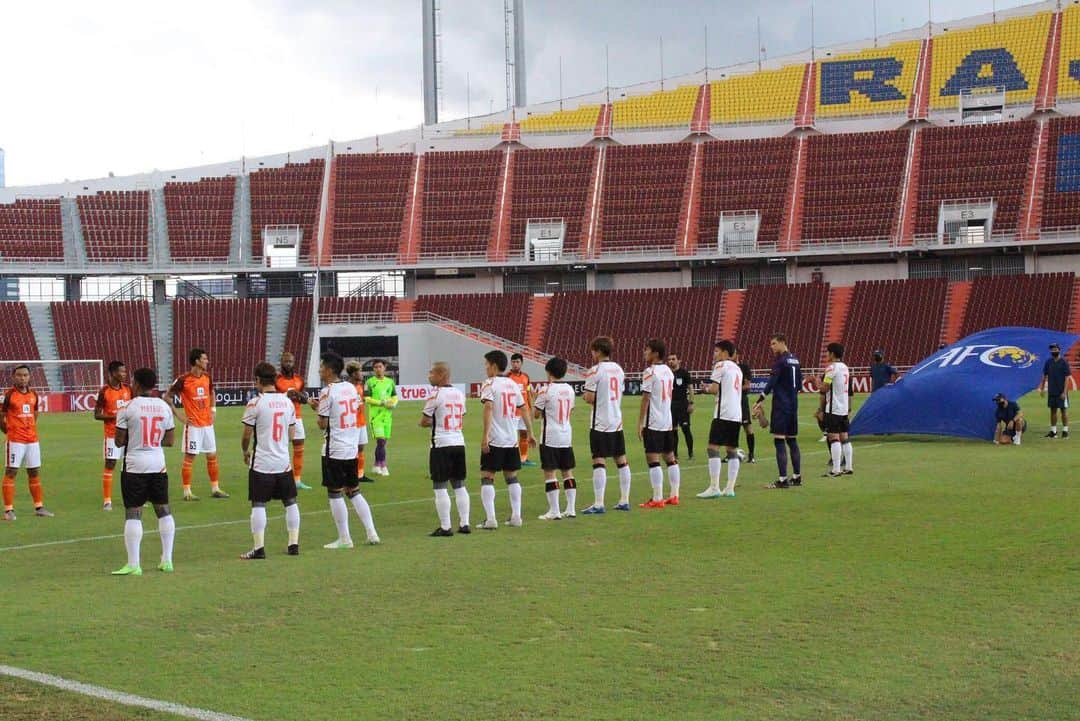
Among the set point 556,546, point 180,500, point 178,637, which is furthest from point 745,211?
point 178,637

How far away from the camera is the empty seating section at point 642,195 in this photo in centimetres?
6831

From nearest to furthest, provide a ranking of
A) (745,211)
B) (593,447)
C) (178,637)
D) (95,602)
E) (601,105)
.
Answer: (178,637) → (95,602) → (593,447) → (745,211) → (601,105)

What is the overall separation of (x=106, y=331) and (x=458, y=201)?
67.2 feet

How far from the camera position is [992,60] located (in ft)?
244

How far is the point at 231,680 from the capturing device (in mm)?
7656

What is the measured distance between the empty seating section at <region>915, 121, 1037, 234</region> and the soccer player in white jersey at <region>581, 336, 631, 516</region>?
174 ft

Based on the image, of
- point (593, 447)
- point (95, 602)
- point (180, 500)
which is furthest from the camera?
point (180, 500)

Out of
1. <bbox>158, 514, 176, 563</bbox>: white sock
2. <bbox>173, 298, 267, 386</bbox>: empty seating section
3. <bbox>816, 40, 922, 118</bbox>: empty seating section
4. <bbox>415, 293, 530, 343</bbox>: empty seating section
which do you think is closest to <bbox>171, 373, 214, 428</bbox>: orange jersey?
<bbox>158, 514, 176, 563</bbox>: white sock

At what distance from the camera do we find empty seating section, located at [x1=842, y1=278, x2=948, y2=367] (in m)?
60.1

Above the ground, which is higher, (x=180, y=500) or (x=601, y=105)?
(x=601, y=105)

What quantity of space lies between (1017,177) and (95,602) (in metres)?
64.1

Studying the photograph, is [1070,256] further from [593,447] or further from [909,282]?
[593,447]

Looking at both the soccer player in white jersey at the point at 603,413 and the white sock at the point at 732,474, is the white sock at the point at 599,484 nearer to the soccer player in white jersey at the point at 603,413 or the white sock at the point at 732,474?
the soccer player in white jersey at the point at 603,413

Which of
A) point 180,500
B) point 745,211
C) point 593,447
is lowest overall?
point 180,500
